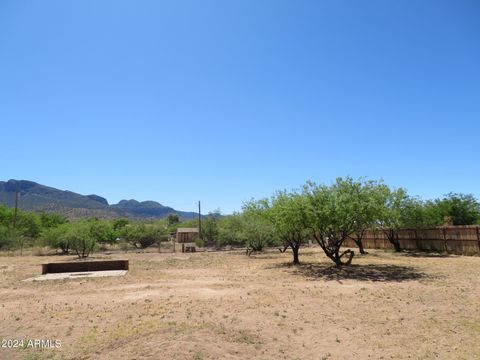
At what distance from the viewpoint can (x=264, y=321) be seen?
9.30 meters

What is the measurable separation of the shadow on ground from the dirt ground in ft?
0.84

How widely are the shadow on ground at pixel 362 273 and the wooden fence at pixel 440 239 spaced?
869 centimetres

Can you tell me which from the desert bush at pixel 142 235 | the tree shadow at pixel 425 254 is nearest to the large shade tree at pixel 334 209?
the tree shadow at pixel 425 254

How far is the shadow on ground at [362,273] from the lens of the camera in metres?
16.5

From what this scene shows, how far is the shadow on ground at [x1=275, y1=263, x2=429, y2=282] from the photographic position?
1648cm

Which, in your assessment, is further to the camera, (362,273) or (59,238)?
(59,238)

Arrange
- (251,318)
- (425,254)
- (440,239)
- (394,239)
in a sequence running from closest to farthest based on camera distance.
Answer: (251,318)
(425,254)
(440,239)
(394,239)

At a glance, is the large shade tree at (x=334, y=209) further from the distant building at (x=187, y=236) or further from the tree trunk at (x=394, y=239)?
the distant building at (x=187, y=236)

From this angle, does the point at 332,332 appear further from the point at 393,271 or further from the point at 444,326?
the point at 393,271

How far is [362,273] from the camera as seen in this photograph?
1817 centimetres

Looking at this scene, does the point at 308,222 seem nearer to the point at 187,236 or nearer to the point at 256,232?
the point at 256,232

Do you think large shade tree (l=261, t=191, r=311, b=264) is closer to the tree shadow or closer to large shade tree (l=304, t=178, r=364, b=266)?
large shade tree (l=304, t=178, r=364, b=266)

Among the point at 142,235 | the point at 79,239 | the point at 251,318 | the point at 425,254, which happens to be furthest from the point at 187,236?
the point at 251,318

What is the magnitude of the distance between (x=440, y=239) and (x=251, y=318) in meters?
24.4
